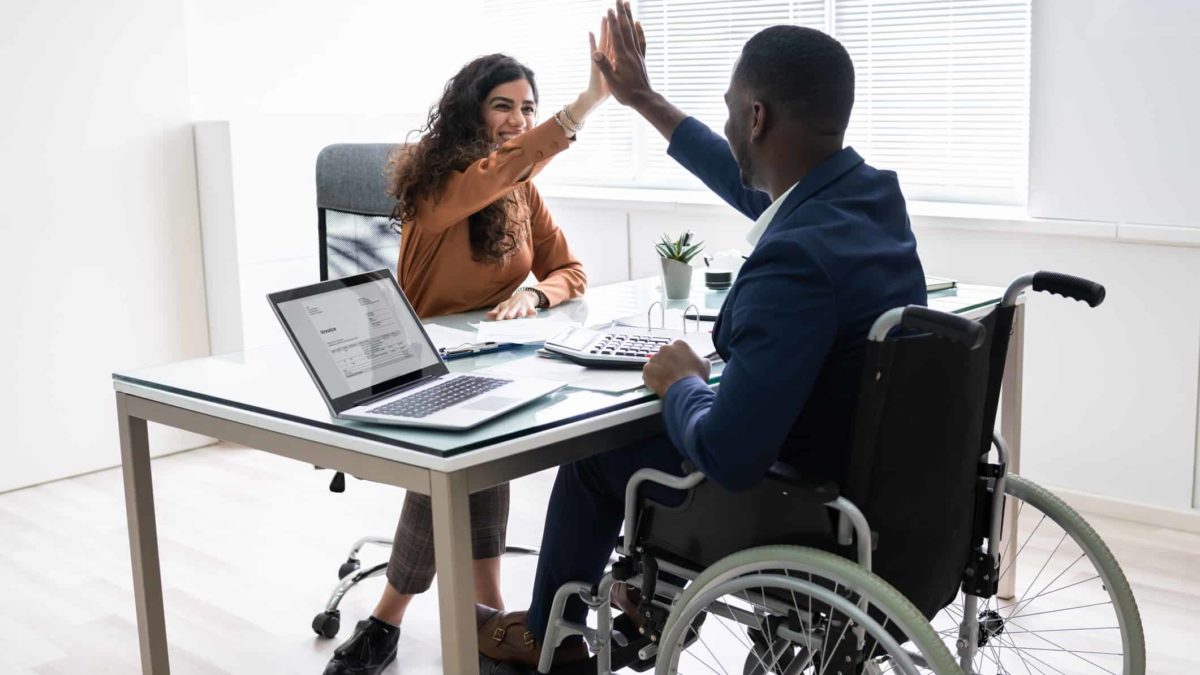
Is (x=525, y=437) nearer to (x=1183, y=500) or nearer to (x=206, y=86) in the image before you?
(x=1183, y=500)

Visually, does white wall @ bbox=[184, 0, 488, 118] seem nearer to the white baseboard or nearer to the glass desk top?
the glass desk top

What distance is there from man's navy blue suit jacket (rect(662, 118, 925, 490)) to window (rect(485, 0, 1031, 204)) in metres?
2.18

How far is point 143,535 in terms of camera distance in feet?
7.07

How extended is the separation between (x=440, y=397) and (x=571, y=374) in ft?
0.82

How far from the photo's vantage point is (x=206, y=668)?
2.65 metres

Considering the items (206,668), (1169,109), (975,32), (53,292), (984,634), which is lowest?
(206,668)

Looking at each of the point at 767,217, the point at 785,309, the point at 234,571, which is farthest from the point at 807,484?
the point at 234,571

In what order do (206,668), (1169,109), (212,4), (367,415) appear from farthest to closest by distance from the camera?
1. (212,4)
2. (1169,109)
3. (206,668)
4. (367,415)

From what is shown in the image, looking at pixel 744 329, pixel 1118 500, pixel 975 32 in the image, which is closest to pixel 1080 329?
pixel 1118 500

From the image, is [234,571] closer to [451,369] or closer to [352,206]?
[352,206]

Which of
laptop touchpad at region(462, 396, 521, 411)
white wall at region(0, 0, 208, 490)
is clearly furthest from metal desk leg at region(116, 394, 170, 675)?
white wall at region(0, 0, 208, 490)

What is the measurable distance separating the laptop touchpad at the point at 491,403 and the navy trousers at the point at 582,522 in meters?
0.29

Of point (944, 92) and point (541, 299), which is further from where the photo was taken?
point (944, 92)

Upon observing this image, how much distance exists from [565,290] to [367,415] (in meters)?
1.11
